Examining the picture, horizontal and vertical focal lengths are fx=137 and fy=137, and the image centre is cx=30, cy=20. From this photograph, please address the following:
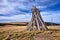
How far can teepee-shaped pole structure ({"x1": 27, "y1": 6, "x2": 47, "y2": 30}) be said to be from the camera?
37.5 ft

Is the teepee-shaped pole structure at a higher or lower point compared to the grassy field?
higher

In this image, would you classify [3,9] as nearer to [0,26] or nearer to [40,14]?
[0,26]

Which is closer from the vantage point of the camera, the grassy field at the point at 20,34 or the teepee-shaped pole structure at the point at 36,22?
the grassy field at the point at 20,34

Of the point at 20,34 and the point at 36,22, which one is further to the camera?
the point at 36,22

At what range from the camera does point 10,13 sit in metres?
10.7

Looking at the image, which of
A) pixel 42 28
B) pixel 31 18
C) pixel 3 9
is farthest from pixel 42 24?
pixel 3 9

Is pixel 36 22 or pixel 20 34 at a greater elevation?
pixel 36 22

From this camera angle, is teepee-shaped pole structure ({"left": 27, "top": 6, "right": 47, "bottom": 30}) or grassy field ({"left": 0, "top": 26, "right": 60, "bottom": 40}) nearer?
grassy field ({"left": 0, "top": 26, "right": 60, "bottom": 40})

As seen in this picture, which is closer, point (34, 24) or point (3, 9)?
point (3, 9)

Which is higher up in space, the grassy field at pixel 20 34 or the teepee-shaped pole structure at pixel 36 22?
the teepee-shaped pole structure at pixel 36 22

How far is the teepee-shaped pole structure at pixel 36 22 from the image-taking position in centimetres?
1142

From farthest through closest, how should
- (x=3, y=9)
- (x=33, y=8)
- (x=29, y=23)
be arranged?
(x=29, y=23)
(x=33, y=8)
(x=3, y=9)

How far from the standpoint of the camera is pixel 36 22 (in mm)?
12164

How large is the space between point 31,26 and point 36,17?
891mm
